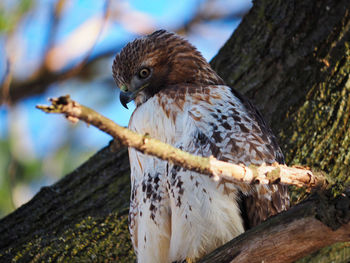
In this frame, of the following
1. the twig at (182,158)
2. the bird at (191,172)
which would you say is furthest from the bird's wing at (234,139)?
the twig at (182,158)

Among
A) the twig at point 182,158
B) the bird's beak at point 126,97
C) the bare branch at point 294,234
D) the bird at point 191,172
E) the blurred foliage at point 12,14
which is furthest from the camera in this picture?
the blurred foliage at point 12,14

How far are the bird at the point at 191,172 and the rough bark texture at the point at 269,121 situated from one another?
504 millimetres

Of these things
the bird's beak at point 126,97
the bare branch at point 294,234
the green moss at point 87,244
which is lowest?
the bare branch at point 294,234

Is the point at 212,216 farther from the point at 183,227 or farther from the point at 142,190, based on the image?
the point at 142,190

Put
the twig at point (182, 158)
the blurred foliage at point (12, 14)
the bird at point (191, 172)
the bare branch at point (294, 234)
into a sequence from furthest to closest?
the blurred foliage at point (12, 14), the bird at point (191, 172), the bare branch at point (294, 234), the twig at point (182, 158)

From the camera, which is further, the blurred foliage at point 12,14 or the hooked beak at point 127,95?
the blurred foliage at point 12,14

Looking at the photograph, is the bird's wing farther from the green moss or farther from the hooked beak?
the green moss

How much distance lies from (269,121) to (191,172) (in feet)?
3.92

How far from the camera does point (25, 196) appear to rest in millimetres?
5801

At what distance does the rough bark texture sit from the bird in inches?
19.9

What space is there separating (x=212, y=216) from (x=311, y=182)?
0.79 meters

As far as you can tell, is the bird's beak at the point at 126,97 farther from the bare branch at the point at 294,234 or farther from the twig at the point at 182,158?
the twig at the point at 182,158

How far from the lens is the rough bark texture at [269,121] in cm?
348

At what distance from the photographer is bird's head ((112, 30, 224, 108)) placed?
3.40 metres
